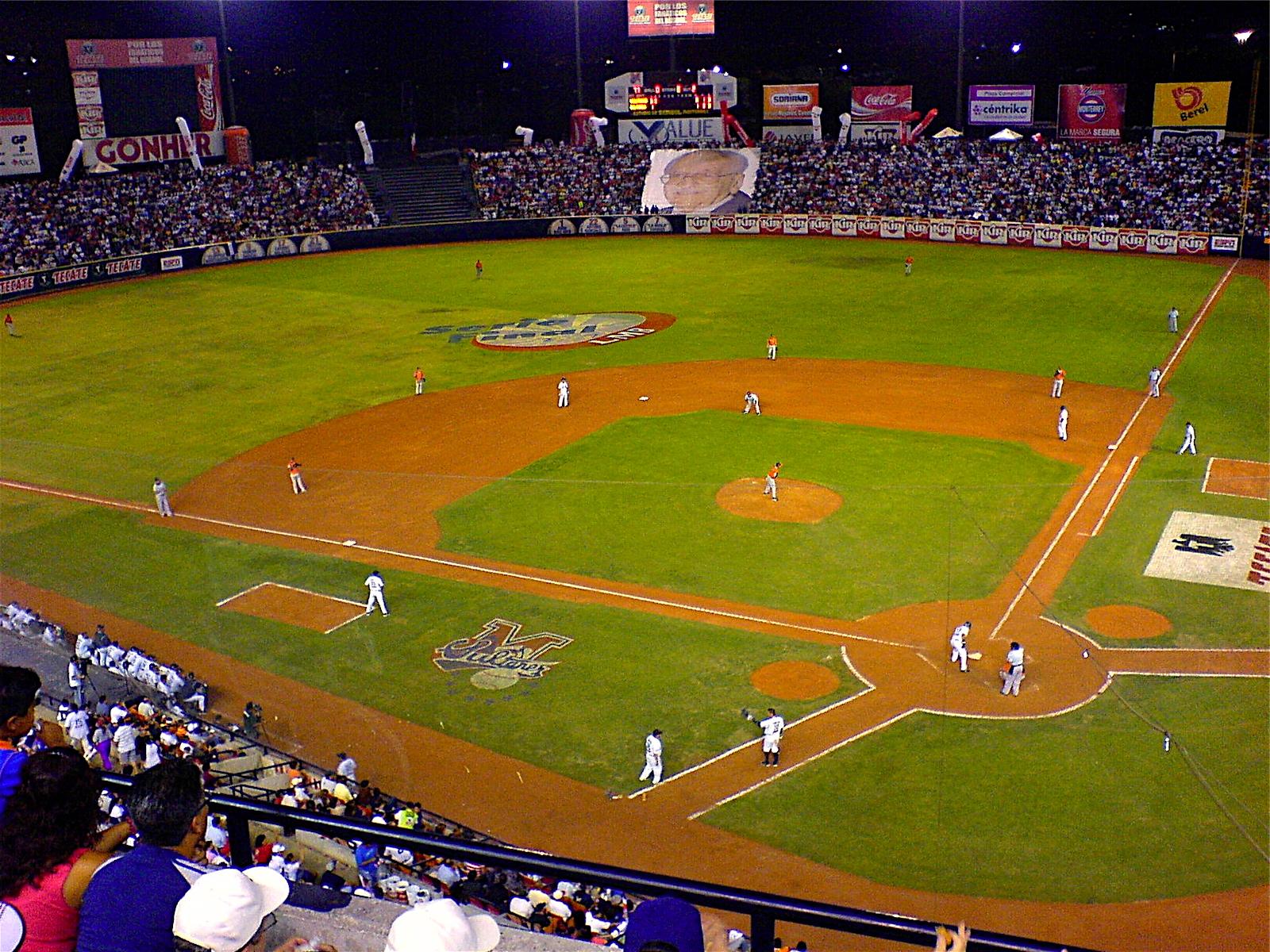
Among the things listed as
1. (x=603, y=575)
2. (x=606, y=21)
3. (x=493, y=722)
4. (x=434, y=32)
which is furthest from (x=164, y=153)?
(x=493, y=722)

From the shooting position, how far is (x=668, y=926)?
14.5ft

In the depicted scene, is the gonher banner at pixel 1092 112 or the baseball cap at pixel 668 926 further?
the gonher banner at pixel 1092 112

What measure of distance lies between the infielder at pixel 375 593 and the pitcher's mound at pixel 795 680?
27.0 feet

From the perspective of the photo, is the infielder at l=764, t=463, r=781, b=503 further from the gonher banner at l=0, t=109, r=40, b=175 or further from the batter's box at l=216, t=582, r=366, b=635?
the gonher banner at l=0, t=109, r=40, b=175

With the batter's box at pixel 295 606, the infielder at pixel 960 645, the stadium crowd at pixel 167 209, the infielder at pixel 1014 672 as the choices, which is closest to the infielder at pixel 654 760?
the infielder at pixel 960 645

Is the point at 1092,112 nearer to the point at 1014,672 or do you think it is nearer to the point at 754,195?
the point at 754,195

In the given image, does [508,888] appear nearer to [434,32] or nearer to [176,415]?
[176,415]

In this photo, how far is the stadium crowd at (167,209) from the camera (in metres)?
67.4

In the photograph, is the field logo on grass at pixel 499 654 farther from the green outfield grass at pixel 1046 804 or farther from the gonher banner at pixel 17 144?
the gonher banner at pixel 17 144

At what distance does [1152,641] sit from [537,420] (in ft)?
68.2

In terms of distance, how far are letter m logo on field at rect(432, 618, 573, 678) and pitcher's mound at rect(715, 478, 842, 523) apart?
776 cm

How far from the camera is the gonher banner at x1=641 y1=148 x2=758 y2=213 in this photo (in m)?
82.1

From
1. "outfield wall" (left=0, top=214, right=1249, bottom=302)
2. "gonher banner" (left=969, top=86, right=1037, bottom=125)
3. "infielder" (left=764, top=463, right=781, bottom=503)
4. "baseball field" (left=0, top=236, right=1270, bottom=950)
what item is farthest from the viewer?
"gonher banner" (left=969, top=86, right=1037, bottom=125)

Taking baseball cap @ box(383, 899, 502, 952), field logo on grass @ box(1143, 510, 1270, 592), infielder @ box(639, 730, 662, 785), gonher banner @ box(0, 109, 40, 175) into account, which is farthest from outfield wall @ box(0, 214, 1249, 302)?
baseball cap @ box(383, 899, 502, 952)
